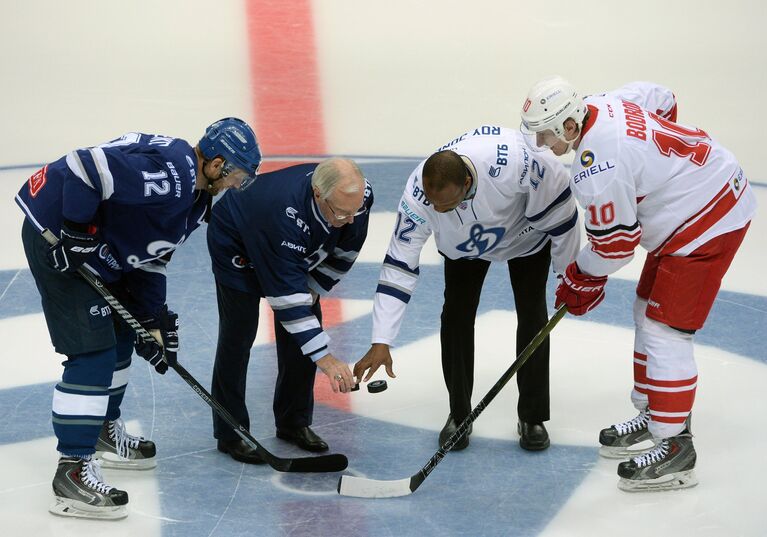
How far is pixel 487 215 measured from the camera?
3.29 metres

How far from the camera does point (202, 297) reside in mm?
4781

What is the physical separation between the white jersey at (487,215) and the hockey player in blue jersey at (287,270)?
0.15 metres

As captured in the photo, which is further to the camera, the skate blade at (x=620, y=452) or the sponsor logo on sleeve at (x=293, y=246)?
the skate blade at (x=620, y=452)

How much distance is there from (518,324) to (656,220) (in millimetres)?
621

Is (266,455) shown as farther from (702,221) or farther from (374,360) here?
(702,221)

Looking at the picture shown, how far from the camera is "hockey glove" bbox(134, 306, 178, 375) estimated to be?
3311 millimetres

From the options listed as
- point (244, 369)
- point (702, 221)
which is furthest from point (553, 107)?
point (244, 369)

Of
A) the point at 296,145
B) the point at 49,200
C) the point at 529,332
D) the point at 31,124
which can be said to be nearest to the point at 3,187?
the point at 31,124

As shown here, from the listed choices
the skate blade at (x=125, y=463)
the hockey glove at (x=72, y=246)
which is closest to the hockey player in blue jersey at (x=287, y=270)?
the skate blade at (x=125, y=463)

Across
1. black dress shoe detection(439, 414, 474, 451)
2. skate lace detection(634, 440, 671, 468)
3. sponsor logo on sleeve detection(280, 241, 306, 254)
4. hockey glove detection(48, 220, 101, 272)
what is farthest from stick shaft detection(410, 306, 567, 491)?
hockey glove detection(48, 220, 101, 272)

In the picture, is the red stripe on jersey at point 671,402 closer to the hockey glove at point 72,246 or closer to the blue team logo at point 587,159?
the blue team logo at point 587,159

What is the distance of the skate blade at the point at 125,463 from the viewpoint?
3.46 meters

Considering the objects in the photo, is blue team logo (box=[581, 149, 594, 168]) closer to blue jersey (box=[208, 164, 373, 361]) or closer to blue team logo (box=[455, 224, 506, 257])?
blue team logo (box=[455, 224, 506, 257])

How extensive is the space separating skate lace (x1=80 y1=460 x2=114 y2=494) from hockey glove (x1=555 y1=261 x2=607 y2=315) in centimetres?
148
